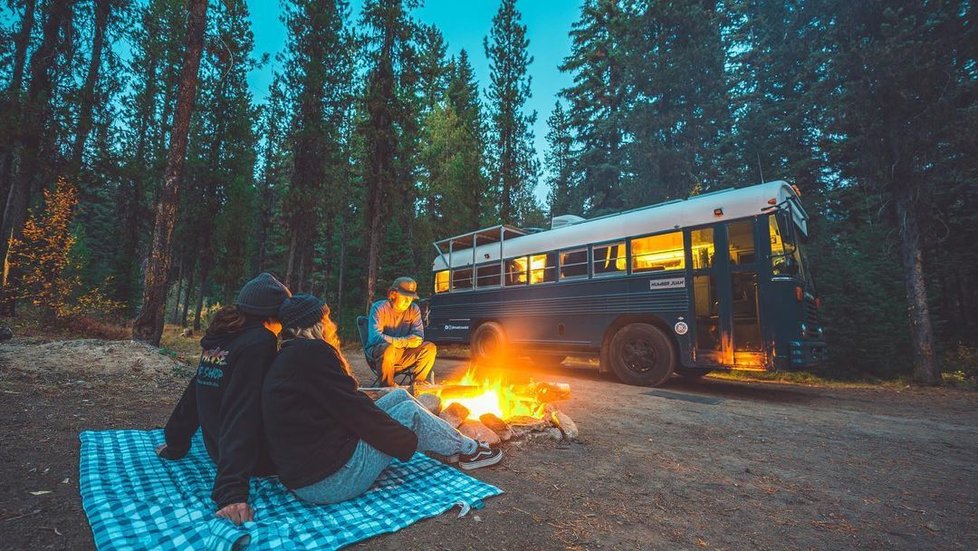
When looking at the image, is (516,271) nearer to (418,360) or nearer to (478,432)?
(418,360)

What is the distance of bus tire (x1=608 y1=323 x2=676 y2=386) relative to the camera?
774 cm

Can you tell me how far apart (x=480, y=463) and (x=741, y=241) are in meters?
6.38

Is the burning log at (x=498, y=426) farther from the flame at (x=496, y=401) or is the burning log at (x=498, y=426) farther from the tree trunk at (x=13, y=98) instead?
the tree trunk at (x=13, y=98)

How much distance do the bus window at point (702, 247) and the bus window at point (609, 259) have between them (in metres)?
1.45

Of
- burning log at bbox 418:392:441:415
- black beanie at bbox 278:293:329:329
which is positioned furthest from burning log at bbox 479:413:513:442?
black beanie at bbox 278:293:329:329

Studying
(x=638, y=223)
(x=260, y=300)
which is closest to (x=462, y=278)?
(x=638, y=223)

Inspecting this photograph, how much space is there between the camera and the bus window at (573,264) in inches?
369

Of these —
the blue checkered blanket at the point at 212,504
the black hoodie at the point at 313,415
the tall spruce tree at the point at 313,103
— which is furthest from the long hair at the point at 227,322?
the tall spruce tree at the point at 313,103

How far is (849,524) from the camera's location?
261 centimetres

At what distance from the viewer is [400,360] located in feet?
21.5

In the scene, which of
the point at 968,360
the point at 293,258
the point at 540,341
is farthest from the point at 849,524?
the point at 293,258

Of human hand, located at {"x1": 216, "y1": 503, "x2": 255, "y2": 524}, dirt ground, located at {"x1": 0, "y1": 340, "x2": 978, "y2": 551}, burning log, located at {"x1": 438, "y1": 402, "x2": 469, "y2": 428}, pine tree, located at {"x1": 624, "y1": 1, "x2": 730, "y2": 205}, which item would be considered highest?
pine tree, located at {"x1": 624, "y1": 1, "x2": 730, "y2": 205}

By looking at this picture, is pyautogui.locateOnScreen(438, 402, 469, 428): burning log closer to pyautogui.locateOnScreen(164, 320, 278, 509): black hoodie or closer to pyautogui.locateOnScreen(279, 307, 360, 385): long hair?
pyautogui.locateOnScreen(279, 307, 360, 385): long hair

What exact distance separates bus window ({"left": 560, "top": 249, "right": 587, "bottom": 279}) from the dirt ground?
348cm
